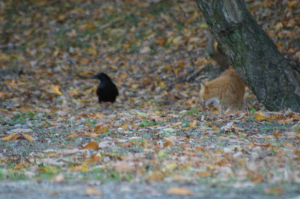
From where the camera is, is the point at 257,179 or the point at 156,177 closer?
the point at 257,179

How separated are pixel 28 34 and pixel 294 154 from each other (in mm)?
10514

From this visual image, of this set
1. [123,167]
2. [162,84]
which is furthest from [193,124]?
[162,84]

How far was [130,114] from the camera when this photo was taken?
19.9 ft

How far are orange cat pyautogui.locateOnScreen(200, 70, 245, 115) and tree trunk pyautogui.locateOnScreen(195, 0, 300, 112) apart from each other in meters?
1.08

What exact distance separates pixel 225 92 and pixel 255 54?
131 centimetres

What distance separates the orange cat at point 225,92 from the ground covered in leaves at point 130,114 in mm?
298

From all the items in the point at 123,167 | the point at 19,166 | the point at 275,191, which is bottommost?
the point at 275,191

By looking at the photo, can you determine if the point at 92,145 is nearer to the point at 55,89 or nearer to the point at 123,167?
the point at 123,167

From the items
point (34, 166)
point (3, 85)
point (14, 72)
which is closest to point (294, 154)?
point (34, 166)

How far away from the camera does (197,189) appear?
2.60 m

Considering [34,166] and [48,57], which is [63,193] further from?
[48,57]

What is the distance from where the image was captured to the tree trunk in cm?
541

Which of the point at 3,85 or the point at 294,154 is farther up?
the point at 3,85

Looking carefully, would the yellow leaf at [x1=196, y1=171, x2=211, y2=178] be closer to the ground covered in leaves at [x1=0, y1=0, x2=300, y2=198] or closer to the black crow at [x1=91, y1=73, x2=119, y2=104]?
the ground covered in leaves at [x1=0, y1=0, x2=300, y2=198]
